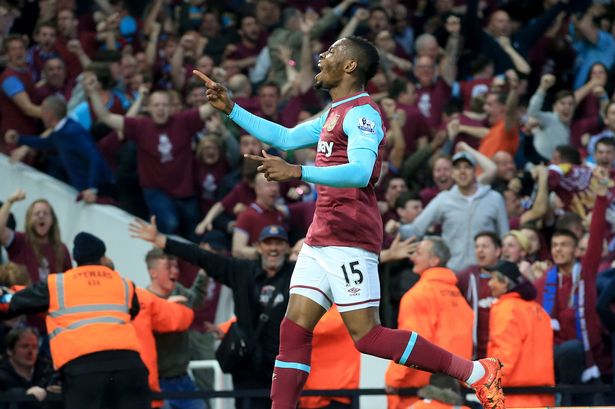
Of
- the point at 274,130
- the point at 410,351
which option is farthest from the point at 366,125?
the point at 410,351

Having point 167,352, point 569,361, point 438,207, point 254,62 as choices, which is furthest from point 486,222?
point 254,62

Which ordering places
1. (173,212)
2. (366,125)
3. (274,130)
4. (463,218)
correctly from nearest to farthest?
(366,125) < (274,130) < (463,218) < (173,212)

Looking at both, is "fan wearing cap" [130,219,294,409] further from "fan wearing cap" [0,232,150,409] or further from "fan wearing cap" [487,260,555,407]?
"fan wearing cap" [487,260,555,407]

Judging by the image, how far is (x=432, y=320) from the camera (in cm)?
945

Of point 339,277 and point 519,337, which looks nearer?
point 339,277

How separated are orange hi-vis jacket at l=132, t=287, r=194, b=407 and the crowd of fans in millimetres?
259

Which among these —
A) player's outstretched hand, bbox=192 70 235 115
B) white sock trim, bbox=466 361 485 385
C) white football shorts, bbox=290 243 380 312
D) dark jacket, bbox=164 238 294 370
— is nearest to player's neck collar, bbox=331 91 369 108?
player's outstretched hand, bbox=192 70 235 115

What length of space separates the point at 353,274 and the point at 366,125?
775 mm

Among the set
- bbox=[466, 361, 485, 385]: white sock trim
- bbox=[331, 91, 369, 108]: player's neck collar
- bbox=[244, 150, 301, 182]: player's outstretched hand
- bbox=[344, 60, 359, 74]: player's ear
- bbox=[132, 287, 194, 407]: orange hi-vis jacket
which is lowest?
bbox=[466, 361, 485, 385]: white sock trim

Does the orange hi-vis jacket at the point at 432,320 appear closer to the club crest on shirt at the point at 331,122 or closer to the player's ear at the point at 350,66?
the club crest on shirt at the point at 331,122

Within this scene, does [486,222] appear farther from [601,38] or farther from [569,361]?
[601,38]

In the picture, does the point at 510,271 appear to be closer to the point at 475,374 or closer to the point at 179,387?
the point at 475,374

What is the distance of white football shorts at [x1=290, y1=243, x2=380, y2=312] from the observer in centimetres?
719

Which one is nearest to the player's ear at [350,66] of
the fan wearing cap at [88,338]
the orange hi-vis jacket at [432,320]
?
the orange hi-vis jacket at [432,320]
